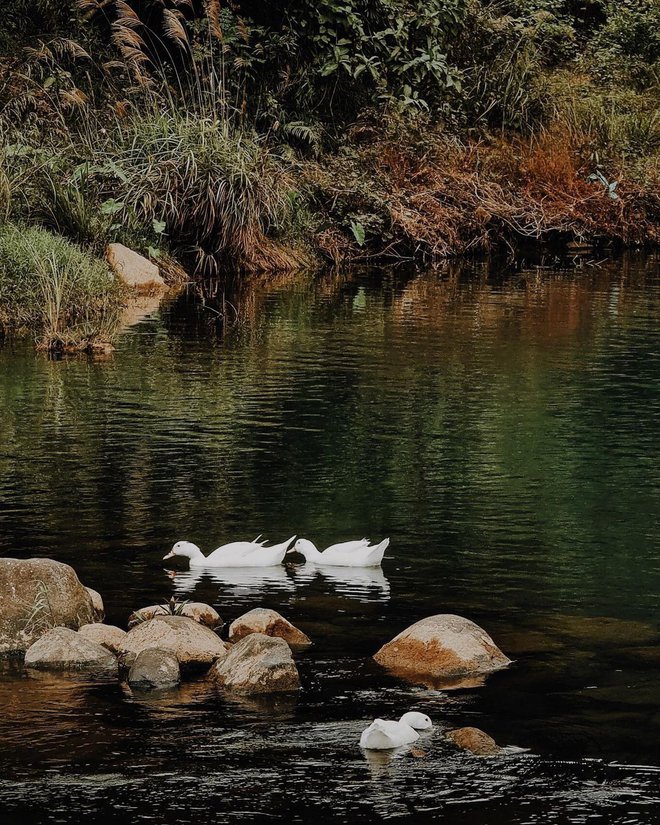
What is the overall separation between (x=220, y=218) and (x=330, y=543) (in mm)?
16815

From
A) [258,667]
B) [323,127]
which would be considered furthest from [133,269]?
[258,667]

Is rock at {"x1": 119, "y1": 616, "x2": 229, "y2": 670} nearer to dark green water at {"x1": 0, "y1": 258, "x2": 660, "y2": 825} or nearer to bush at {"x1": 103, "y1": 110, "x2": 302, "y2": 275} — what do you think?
dark green water at {"x1": 0, "y1": 258, "x2": 660, "y2": 825}

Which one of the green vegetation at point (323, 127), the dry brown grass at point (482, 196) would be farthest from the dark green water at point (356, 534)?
the dry brown grass at point (482, 196)

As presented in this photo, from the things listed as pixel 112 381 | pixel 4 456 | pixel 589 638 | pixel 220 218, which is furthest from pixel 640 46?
pixel 589 638

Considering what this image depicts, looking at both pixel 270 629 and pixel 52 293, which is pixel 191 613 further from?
pixel 52 293

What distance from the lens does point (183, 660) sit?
8539 millimetres

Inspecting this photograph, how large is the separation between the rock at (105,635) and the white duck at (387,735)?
190 cm

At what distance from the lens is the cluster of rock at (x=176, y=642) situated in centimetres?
827

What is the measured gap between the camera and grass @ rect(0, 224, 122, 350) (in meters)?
20.0

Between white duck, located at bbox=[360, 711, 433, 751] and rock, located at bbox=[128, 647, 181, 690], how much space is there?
4.44 feet

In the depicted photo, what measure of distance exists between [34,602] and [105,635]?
49 cm

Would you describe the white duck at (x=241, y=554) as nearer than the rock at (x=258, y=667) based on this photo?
No

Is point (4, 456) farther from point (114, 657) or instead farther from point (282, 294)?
point (282, 294)

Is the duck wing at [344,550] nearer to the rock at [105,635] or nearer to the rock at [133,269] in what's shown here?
the rock at [105,635]
